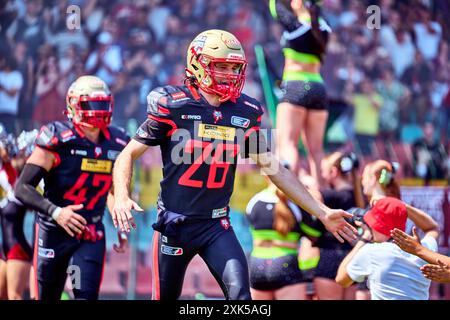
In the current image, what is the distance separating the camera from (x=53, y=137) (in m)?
8.03

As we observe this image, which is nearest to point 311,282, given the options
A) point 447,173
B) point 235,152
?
point 235,152

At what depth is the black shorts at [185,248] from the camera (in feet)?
21.9

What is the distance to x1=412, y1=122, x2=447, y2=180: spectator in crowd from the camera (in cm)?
1294

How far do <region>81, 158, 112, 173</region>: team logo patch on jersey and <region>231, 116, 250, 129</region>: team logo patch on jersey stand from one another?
179 cm

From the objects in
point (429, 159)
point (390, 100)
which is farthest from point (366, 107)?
point (429, 159)

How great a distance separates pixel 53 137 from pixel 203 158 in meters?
1.83

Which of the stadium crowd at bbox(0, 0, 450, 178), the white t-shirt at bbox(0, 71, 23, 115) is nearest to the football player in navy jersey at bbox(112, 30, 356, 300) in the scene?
the stadium crowd at bbox(0, 0, 450, 178)

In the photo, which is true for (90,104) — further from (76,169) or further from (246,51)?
(246,51)

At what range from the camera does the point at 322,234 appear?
8711 mm

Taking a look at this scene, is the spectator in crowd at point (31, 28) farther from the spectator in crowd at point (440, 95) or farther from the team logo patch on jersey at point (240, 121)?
the team logo patch on jersey at point (240, 121)

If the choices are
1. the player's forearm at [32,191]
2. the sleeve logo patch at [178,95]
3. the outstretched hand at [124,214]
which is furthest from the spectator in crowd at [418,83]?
the outstretched hand at [124,214]

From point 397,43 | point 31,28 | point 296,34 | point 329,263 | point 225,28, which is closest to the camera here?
point 329,263

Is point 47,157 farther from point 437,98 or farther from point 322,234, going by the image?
point 437,98

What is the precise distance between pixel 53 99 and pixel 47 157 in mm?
6602
